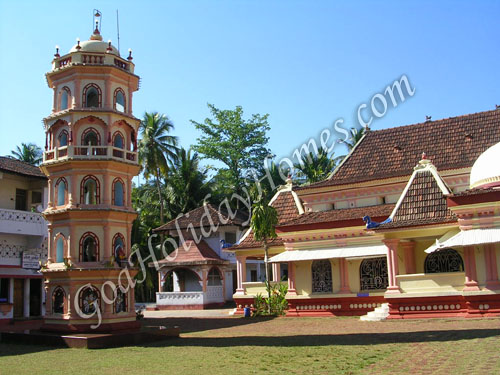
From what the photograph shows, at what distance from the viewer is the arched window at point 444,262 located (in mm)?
20391

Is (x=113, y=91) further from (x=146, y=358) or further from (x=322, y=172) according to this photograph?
(x=322, y=172)

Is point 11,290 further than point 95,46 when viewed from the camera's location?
Yes

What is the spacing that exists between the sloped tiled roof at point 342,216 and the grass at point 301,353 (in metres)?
5.91

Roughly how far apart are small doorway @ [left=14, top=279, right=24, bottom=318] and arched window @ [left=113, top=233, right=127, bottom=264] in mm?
9417

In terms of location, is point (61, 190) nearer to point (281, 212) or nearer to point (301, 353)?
point (301, 353)

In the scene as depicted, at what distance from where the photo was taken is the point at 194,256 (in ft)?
117

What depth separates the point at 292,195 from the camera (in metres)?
28.7

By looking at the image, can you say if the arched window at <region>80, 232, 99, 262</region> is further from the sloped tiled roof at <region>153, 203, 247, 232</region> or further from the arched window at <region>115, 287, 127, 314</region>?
the sloped tiled roof at <region>153, 203, 247, 232</region>

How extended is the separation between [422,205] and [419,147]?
650 cm

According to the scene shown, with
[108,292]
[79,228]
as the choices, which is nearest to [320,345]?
[108,292]

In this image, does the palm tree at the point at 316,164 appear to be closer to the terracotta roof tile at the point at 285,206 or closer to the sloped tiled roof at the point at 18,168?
the terracotta roof tile at the point at 285,206

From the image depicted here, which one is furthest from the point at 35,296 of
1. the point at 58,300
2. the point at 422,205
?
the point at 422,205

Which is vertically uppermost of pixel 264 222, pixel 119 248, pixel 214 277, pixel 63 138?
pixel 63 138

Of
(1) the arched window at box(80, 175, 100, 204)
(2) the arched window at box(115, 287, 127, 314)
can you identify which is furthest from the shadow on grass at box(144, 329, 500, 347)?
(1) the arched window at box(80, 175, 100, 204)
